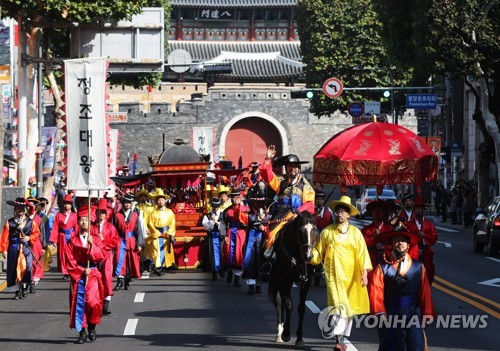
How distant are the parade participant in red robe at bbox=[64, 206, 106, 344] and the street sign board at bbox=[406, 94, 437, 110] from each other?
36.2 metres

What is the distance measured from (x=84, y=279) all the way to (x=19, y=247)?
6.28 m

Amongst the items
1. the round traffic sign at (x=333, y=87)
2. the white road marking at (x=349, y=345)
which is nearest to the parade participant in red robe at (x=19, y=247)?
the white road marking at (x=349, y=345)

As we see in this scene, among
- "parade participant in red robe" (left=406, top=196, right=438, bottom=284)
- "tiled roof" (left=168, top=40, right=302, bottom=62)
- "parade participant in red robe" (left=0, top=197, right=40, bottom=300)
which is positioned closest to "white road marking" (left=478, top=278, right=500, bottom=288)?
"parade participant in red robe" (left=406, top=196, right=438, bottom=284)

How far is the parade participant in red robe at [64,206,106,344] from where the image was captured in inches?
564

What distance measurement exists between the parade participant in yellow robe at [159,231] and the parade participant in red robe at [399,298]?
14.0 m

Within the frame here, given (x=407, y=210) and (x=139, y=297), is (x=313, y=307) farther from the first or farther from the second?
(x=139, y=297)

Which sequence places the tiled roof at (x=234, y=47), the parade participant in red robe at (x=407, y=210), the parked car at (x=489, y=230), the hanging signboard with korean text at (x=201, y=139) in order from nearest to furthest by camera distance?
the parade participant in red robe at (x=407, y=210) → the parked car at (x=489, y=230) → the hanging signboard with korean text at (x=201, y=139) → the tiled roof at (x=234, y=47)

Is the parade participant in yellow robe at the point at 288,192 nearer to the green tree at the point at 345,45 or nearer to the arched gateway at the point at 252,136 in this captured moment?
the green tree at the point at 345,45

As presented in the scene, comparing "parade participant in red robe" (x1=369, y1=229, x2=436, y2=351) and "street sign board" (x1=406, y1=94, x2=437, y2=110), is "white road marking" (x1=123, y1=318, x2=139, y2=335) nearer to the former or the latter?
"parade participant in red robe" (x1=369, y1=229, x2=436, y2=351)

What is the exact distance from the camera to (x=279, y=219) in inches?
626

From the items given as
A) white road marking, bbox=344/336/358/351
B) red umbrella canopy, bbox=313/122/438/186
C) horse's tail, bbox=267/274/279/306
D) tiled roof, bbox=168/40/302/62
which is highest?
tiled roof, bbox=168/40/302/62

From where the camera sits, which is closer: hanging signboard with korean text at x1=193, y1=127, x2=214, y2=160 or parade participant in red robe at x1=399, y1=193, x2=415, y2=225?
parade participant in red robe at x1=399, y1=193, x2=415, y2=225

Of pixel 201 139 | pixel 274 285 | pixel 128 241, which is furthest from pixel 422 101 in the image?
pixel 274 285

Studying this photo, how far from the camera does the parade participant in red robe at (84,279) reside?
1432cm
